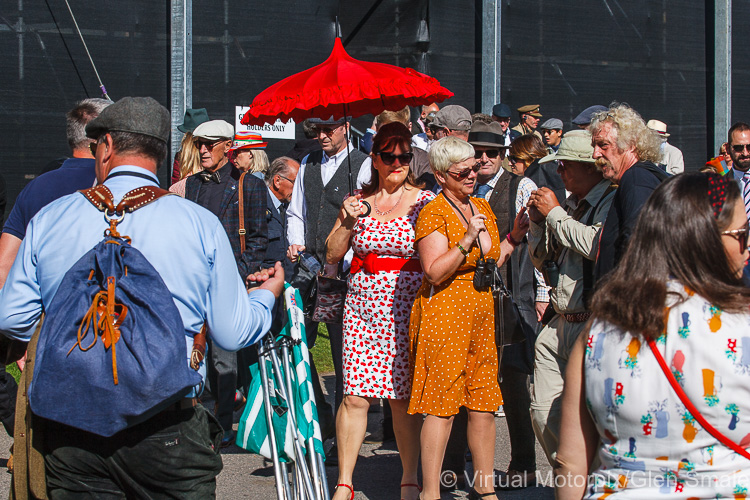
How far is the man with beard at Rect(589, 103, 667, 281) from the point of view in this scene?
373 centimetres

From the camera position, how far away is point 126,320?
8.37ft

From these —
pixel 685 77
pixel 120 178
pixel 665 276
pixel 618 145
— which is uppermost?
pixel 685 77

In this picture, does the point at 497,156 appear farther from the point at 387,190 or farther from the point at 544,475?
the point at 544,475

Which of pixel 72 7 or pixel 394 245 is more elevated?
pixel 72 7

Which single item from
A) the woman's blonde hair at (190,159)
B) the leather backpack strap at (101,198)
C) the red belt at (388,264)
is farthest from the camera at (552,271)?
the woman's blonde hair at (190,159)

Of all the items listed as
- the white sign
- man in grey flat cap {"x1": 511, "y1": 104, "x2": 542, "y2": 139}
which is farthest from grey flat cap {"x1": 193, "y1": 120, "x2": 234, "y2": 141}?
man in grey flat cap {"x1": 511, "y1": 104, "x2": 542, "y2": 139}

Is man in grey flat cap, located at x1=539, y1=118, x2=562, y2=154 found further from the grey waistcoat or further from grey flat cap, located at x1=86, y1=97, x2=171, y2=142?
grey flat cap, located at x1=86, y1=97, x2=171, y2=142

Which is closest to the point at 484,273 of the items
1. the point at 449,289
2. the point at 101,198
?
the point at 449,289

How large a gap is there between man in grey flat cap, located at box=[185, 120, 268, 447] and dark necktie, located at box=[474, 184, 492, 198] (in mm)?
1487

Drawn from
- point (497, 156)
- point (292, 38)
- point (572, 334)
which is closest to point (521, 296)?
point (497, 156)

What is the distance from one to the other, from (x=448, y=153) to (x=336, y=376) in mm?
1799

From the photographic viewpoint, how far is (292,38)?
436 inches

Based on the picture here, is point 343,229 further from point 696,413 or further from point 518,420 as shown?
point 696,413

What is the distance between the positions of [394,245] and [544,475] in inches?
67.3
